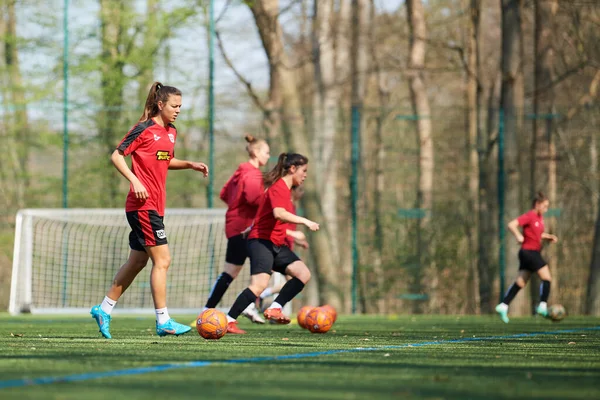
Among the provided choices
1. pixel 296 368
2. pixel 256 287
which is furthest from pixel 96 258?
pixel 296 368

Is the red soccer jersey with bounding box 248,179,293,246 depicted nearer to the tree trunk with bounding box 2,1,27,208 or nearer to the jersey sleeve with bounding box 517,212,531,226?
the jersey sleeve with bounding box 517,212,531,226

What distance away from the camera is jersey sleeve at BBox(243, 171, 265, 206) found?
447 inches

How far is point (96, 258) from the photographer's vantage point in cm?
1814

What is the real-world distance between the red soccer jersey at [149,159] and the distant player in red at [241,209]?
2.54 m

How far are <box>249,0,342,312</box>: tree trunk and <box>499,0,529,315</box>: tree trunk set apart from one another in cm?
308

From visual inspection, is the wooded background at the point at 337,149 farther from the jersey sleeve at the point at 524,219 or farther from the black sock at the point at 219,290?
the black sock at the point at 219,290

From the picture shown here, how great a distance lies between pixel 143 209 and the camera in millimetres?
8656

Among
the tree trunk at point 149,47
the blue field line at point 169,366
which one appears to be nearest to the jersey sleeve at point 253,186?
the blue field line at point 169,366

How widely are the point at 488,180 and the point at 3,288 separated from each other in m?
10.2

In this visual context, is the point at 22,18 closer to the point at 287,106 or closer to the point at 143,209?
the point at 287,106

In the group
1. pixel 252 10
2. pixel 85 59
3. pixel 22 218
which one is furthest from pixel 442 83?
pixel 22 218

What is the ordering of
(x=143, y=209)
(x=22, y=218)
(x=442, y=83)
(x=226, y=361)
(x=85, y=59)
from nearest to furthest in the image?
1. (x=226, y=361)
2. (x=143, y=209)
3. (x=22, y=218)
4. (x=85, y=59)
5. (x=442, y=83)

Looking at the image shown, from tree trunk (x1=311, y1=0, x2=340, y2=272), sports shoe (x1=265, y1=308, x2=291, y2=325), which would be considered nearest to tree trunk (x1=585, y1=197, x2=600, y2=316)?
tree trunk (x1=311, y1=0, x2=340, y2=272)

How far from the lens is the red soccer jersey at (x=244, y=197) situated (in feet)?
37.3
